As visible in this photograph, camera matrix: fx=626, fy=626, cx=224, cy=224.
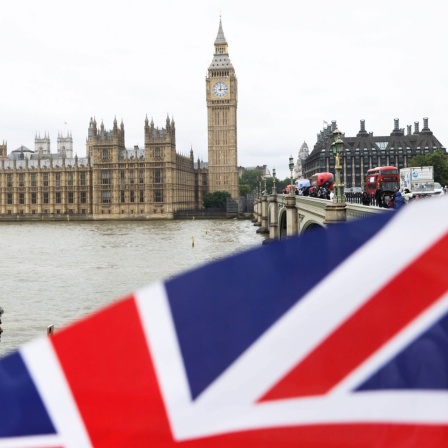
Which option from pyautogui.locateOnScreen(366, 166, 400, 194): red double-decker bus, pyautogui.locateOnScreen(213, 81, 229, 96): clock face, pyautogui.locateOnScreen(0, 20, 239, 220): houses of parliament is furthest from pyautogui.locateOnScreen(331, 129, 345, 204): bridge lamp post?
pyautogui.locateOnScreen(213, 81, 229, 96): clock face

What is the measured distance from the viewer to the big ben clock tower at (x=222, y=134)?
3979 inches

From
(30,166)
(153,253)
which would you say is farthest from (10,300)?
(30,166)

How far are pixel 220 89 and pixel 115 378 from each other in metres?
104

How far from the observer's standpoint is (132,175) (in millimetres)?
94750

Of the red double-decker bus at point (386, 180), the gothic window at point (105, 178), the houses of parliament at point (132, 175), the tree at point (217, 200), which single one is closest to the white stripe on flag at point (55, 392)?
the red double-decker bus at point (386, 180)

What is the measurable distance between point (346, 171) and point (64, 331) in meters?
102

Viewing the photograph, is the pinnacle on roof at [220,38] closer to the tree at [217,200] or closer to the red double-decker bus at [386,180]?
the tree at [217,200]

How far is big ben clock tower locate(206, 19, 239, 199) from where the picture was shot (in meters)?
101

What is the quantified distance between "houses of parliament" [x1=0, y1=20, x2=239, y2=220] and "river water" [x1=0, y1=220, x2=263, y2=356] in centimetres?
3647

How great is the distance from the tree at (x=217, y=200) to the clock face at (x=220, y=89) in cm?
1712

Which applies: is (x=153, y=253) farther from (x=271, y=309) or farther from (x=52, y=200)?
(x=52, y=200)

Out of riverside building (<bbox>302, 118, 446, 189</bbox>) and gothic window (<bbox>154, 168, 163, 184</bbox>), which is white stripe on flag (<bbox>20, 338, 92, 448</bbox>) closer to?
gothic window (<bbox>154, 168, 163, 184</bbox>)

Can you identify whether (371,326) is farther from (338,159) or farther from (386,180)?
(386,180)

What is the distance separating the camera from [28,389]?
6.08 feet
